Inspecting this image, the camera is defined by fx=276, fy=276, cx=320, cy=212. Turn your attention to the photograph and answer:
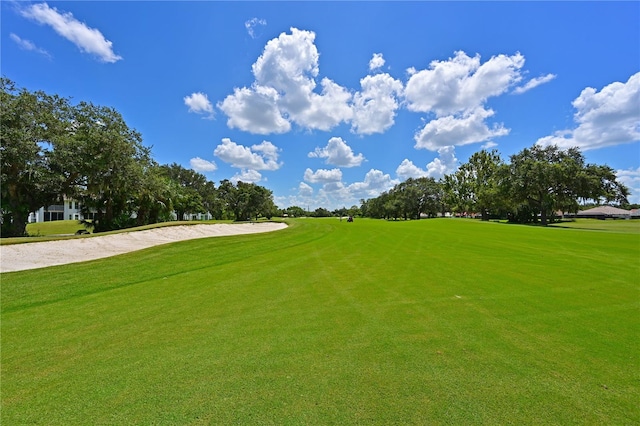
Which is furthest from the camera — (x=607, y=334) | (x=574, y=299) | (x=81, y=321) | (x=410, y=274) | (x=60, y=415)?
(x=410, y=274)

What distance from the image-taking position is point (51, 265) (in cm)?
959

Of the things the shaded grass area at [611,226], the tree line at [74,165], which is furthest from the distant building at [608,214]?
the tree line at [74,165]

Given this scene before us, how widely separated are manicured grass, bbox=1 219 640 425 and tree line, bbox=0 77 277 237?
1417cm

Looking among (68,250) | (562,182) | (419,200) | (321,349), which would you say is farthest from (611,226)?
(68,250)

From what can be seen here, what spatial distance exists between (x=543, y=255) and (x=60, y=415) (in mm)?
16078

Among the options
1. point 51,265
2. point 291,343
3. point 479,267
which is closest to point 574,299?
point 479,267

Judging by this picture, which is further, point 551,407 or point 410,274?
point 410,274

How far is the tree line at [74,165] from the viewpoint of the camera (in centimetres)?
1702

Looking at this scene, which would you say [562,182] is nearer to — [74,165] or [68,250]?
[68,250]

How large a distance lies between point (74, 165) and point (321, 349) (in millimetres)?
23241

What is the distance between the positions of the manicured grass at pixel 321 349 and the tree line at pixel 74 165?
14.2 metres

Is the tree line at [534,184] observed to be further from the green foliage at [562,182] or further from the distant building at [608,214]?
the distant building at [608,214]

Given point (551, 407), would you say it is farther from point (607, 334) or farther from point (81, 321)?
point (81, 321)

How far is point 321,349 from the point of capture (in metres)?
3.90
